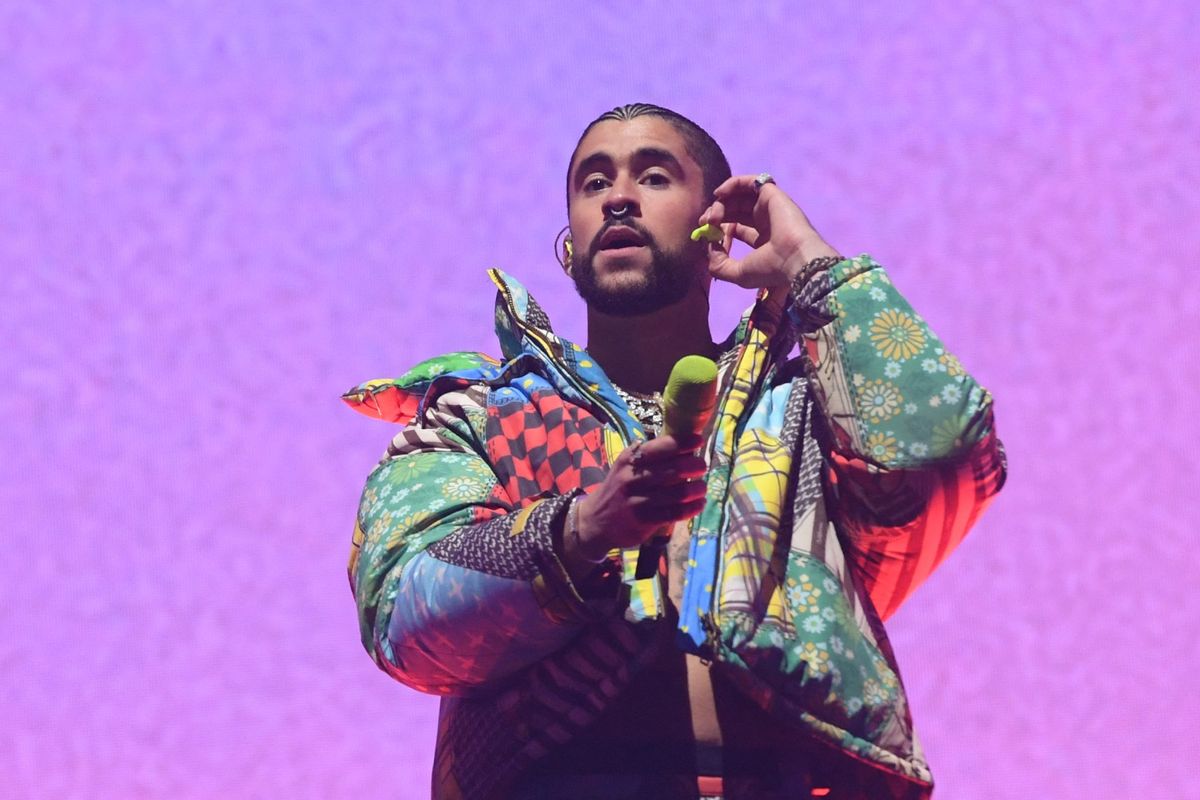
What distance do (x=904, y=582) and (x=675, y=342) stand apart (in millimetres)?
399

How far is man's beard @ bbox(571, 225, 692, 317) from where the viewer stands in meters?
1.69

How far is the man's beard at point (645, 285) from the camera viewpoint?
169 centimetres

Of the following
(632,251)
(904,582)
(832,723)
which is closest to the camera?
(832,723)

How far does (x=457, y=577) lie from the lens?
1288 mm

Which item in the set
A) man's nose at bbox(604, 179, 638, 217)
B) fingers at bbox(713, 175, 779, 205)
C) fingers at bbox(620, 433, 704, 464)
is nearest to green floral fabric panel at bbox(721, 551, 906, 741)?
fingers at bbox(620, 433, 704, 464)

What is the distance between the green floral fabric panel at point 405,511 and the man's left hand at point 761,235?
0.28 m

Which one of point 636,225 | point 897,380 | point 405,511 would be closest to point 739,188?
point 636,225

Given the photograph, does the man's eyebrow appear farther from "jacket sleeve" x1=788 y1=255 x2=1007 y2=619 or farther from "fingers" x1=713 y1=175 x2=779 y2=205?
"jacket sleeve" x1=788 y1=255 x2=1007 y2=619

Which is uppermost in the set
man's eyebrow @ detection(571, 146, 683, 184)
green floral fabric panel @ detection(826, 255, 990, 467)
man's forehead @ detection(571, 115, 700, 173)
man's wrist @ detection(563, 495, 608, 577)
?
man's forehead @ detection(571, 115, 700, 173)

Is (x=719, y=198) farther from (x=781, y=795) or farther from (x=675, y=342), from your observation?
(x=781, y=795)

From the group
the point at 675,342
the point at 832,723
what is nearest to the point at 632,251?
the point at 675,342

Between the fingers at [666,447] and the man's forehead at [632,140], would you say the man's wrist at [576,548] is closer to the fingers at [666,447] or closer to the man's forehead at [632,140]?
the fingers at [666,447]

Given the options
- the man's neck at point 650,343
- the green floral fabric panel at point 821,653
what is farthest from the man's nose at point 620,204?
the green floral fabric panel at point 821,653

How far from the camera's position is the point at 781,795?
52.1 inches
